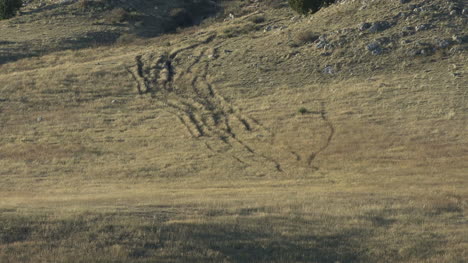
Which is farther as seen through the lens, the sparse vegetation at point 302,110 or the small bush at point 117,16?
the small bush at point 117,16

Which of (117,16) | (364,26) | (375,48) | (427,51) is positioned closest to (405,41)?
(427,51)

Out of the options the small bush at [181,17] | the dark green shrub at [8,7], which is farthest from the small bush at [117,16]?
the dark green shrub at [8,7]

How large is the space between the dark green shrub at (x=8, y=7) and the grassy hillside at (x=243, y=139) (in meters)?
6.97

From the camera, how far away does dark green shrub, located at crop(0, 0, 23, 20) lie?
7406 centimetres

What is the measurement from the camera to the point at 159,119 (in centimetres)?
3862

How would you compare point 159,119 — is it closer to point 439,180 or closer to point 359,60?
point 359,60

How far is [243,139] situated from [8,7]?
5150 centimetres

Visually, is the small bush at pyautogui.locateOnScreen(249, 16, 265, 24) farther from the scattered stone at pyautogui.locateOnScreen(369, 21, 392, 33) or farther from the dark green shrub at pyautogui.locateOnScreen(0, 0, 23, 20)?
the dark green shrub at pyautogui.locateOnScreen(0, 0, 23, 20)

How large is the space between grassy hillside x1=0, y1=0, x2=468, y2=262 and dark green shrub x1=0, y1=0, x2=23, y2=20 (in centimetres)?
697

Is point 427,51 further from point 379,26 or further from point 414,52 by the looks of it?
point 379,26

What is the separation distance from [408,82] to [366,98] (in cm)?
401

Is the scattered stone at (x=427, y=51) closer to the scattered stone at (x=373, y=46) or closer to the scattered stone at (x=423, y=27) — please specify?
the scattered stone at (x=423, y=27)

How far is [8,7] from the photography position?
243 feet

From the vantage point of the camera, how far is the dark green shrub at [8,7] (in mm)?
74062
